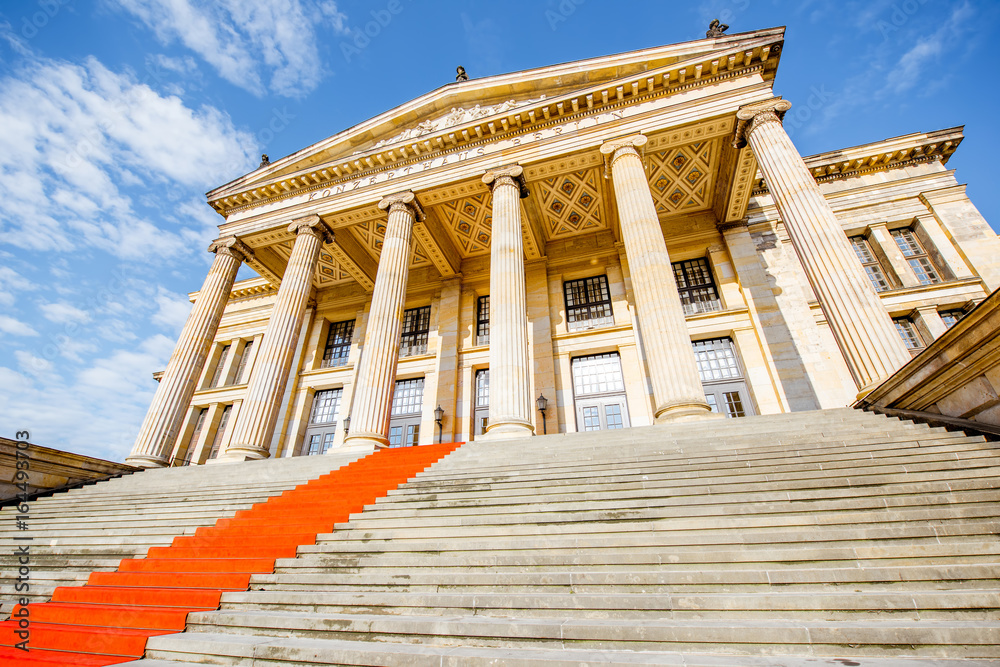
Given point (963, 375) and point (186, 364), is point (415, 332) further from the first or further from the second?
point (963, 375)

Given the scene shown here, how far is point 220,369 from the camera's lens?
19.9 m

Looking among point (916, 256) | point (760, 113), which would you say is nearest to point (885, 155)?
point (916, 256)

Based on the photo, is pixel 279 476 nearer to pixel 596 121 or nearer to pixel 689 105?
pixel 596 121

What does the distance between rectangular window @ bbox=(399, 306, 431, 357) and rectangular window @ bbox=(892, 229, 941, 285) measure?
1794 centimetres

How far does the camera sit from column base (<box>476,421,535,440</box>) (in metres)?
8.93

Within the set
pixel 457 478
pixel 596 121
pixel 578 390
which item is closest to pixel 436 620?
pixel 457 478

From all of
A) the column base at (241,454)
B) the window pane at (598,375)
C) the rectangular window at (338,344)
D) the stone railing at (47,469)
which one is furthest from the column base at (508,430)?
the rectangular window at (338,344)

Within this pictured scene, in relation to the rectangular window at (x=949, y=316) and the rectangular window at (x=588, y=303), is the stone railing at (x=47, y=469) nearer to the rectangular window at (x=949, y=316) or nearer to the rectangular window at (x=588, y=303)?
the rectangular window at (x=588, y=303)

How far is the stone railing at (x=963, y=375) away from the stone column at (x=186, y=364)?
687 inches

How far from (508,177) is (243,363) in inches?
633

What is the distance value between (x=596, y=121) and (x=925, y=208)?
12.4 metres

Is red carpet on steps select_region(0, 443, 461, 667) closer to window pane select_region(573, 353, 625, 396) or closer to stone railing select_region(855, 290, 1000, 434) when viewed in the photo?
stone railing select_region(855, 290, 1000, 434)

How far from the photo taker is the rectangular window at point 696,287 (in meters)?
14.7

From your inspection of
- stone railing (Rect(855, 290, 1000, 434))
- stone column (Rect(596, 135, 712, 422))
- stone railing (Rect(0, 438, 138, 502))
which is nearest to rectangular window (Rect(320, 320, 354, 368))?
stone railing (Rect(0, 438, 138, 502))
